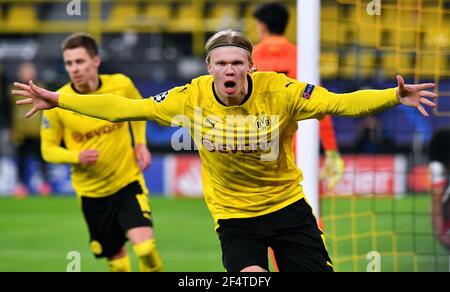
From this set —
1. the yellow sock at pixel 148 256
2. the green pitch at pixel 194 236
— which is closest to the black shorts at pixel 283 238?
the yellow sock at pixel 148 256

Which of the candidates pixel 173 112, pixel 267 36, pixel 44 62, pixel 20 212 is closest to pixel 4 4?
pixel 44 62

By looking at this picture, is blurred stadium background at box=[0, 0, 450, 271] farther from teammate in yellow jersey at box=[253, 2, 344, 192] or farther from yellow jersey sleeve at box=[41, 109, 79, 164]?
yellow jersey sleeve at box=[41, 109, 79, 164]

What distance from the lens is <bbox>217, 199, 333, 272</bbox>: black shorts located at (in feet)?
17.5

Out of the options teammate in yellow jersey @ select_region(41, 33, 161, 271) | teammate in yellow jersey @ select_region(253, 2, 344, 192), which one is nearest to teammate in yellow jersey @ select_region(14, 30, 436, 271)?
teammate in yellow jersey @ select_region(41, 33, 161, 271)

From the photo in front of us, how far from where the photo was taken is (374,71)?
1742 cm

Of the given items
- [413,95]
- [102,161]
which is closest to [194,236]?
[102,161]

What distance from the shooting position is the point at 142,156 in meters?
7.56

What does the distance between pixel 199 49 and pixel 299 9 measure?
13.4 meters

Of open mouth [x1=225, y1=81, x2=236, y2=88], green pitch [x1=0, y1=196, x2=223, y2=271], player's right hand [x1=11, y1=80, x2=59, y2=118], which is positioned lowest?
green pitch [x1=0, y1=196, x2=223, y2=271]

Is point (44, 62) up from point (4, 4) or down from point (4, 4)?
down

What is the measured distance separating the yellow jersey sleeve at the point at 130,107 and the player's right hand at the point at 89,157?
1.75m

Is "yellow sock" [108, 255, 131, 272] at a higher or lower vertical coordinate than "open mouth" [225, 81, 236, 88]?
lower

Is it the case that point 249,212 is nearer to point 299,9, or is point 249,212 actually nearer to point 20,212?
point 299,9

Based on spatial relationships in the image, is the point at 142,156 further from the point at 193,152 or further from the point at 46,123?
the point at 193,152
